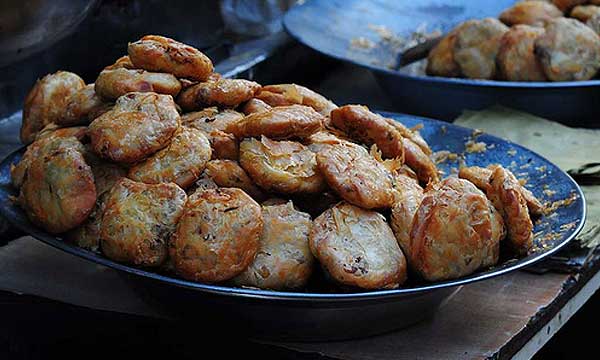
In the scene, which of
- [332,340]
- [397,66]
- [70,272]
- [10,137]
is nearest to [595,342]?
[397,66]

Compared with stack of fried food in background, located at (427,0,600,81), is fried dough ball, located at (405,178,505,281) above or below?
above

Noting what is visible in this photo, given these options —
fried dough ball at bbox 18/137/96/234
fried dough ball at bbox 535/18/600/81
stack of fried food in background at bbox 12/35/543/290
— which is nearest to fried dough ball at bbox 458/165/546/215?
stack of fried food in background at bbox 12/35/543/290

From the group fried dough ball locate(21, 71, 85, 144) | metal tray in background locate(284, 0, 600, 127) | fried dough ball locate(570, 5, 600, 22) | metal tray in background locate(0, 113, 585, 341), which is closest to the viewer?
metal tray in background locate(0, 113, 585, 341)

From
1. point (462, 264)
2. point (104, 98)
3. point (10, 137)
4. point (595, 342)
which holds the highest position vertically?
point (104, 98)

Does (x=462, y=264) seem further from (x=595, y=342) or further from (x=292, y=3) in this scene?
(x=292, y=3)

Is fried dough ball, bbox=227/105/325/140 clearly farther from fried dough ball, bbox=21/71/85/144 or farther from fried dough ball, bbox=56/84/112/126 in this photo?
fried dough ball, bbox=21/71/85/144
